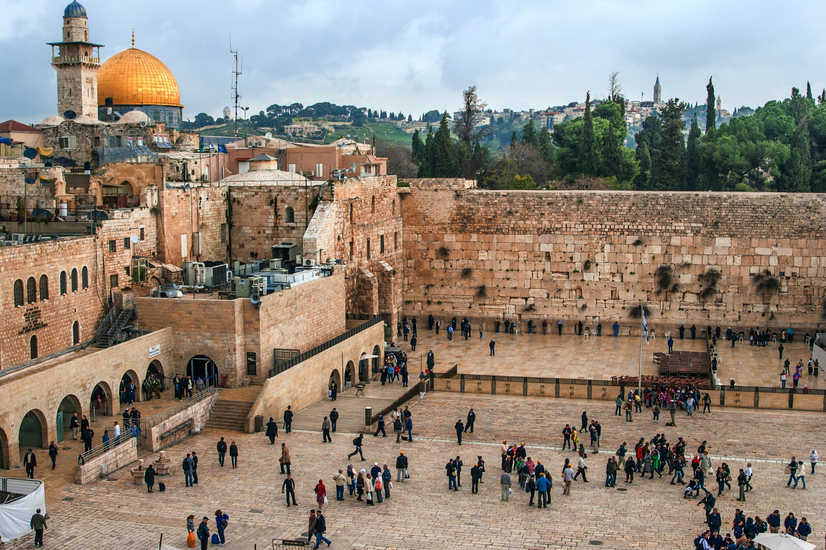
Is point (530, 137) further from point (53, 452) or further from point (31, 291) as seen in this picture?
point (53, 452)

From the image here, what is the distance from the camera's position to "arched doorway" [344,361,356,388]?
29.4 m

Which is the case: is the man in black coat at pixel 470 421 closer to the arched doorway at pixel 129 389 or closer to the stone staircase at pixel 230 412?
the stone staircase at pixel 230 412

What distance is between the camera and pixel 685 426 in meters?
24.8

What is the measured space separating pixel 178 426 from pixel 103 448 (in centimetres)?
257

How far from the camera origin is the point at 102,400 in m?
23.5

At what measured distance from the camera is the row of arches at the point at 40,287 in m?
22.7

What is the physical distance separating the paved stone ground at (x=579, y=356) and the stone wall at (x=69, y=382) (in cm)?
1087

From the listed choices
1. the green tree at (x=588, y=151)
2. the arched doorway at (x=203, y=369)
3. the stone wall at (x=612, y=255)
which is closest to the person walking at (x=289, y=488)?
the arched doorway at (x=203, y=369)

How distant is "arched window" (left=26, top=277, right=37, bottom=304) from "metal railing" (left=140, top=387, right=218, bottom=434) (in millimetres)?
4248

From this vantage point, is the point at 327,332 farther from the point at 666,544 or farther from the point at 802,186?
the point at 802,186

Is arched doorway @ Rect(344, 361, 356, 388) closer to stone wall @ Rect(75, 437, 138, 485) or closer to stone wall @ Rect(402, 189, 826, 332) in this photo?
stone wall @ Rect(75, 437, 138, 485)

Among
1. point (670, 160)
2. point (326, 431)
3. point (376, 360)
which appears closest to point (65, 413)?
point (326, 431)

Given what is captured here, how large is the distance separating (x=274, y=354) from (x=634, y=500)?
11.5 m

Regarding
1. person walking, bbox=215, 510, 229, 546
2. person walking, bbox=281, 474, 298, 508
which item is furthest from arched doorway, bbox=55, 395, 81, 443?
person walking, bbox=215, 510, 229, 546
